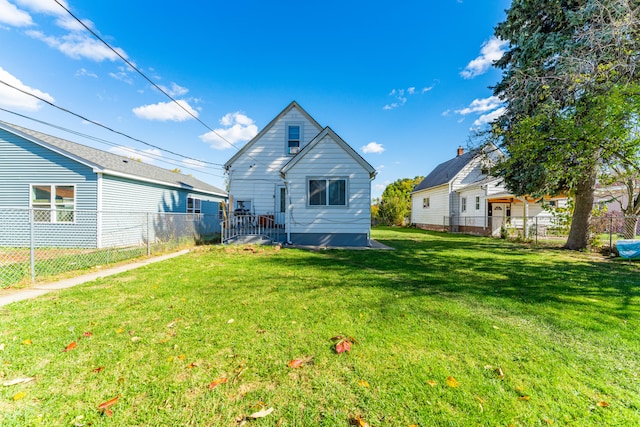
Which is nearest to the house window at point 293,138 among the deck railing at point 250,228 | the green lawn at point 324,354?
the deck railing at point 250,228

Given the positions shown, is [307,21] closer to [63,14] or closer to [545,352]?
[63,14]

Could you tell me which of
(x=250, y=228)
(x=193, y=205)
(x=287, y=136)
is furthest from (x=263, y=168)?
(x=193, y=205)

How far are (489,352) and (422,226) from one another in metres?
25.8

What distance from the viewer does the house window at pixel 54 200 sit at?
11.1 m

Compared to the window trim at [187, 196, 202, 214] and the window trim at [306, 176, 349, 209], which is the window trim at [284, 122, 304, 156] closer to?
the window trim at [306, 176, 349, 209]

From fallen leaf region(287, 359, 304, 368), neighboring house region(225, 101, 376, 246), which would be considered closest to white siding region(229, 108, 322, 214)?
neighboring house region(225, 101, 376, 246)

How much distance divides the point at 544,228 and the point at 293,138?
53.4 ft

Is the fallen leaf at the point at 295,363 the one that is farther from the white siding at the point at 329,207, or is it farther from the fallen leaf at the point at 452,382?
the white siding at the point at 329,207

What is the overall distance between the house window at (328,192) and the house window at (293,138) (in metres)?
A: 4.60

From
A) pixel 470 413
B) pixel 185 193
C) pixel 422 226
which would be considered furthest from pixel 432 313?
pixel 422 226

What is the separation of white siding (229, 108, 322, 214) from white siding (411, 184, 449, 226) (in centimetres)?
1422

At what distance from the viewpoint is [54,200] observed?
11.2 m

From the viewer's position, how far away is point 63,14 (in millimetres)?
6492

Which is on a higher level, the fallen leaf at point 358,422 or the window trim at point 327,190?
the window trim at point 327,190
